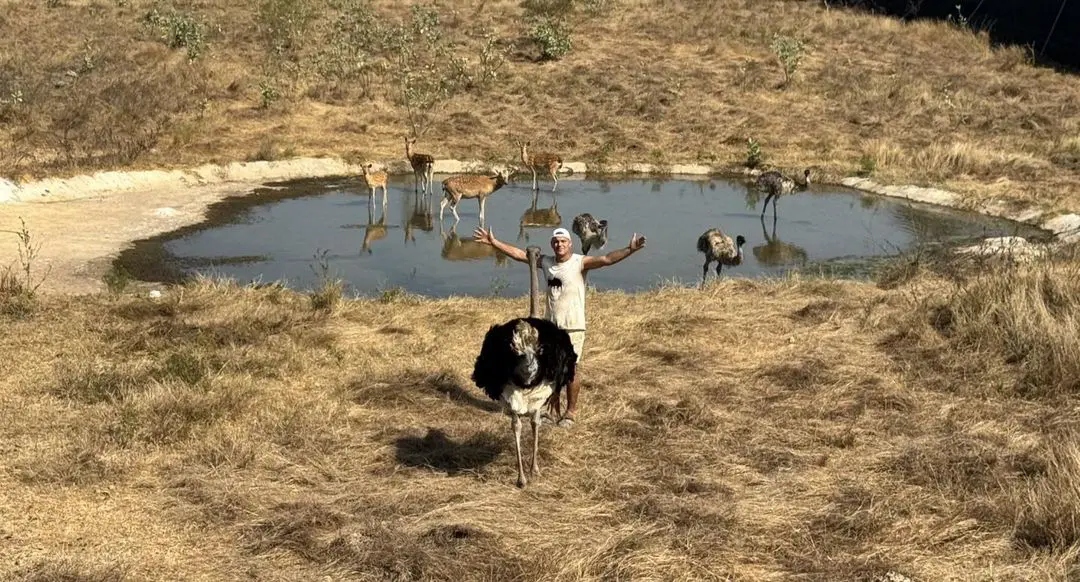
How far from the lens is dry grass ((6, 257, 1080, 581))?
6.48 meters

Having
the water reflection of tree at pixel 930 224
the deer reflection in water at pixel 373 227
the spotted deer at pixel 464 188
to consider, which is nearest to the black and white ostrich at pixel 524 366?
the deer reflection in water at pixel 373 227

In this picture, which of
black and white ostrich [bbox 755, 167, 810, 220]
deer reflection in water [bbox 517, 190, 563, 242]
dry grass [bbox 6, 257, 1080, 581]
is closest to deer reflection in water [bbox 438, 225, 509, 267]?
deer reflection in water [bbox 517, 190, 563, 242]

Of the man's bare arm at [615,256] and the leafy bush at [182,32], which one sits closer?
the man's bare arm at [615,256]

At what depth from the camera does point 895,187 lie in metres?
24.3

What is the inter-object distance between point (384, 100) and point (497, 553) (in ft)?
85.7

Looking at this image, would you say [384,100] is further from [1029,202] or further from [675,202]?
[1029,202]

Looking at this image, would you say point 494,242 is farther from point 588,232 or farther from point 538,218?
point 538,218

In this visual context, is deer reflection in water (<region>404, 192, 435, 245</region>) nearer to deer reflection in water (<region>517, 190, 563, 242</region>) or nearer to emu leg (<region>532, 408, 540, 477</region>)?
deer reflection in water (<region>517, 190, 563, 242</region>)

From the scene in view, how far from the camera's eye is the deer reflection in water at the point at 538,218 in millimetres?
19422

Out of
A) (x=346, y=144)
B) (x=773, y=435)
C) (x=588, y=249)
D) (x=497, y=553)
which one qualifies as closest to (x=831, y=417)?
(x=773, y=435)

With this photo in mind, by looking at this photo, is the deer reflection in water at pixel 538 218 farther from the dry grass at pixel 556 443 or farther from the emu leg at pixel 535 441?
the emu leg at pixel 535 441

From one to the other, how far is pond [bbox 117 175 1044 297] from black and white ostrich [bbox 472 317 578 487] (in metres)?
7.27

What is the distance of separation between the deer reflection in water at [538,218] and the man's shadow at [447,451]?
9.91m

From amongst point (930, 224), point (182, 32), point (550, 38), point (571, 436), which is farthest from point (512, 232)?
point (182, 32)
